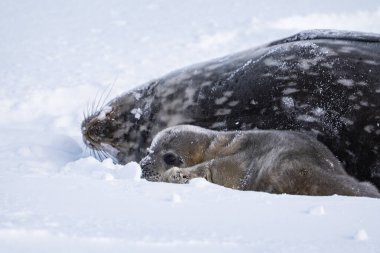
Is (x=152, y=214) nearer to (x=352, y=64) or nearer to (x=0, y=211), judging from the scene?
(x=0, y=211)

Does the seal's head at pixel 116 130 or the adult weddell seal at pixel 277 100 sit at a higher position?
the adult weddell seal at pixel 277 100

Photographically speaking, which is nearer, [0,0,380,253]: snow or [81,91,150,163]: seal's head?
[0,0,380,253]: snow

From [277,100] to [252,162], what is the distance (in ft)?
1.54

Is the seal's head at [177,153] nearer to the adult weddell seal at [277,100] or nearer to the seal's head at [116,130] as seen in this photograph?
the adult weddell seal at [277,100]

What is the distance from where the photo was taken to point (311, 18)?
861 centimetres

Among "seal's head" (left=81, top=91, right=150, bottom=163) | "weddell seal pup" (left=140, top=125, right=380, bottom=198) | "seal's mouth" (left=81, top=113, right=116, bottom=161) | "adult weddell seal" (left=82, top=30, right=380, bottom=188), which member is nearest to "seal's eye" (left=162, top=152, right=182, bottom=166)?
"weddell seal pup" (left=140, top=125, right=380, bottom=198)

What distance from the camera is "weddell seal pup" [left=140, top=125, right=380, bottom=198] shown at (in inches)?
115

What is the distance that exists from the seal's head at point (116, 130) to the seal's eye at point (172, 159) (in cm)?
61

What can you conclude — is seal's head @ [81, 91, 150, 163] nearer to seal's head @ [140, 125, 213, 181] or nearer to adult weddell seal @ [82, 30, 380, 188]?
adult weddell seal @ [82, 30, 380, 188]

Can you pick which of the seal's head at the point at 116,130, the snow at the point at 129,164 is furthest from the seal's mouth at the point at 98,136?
the snow at the point at 129,164

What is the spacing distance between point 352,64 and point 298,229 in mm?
1703

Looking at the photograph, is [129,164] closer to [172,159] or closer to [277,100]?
[172,159]

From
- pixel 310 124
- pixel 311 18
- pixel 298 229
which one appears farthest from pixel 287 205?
pixel 311 18

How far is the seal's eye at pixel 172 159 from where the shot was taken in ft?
11.5
